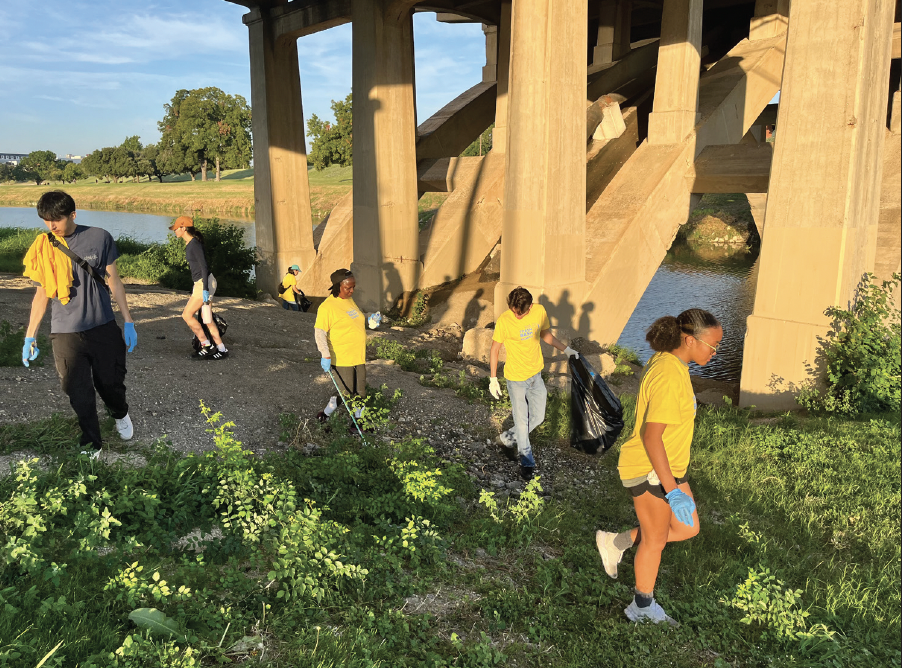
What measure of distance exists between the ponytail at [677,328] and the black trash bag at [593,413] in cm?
177

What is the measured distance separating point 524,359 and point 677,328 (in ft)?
7.55

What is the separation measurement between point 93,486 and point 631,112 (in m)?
15.8

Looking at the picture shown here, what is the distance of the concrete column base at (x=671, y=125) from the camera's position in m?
13.4

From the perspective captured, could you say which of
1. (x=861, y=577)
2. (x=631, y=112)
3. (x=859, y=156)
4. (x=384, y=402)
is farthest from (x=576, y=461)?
(x=631, y=112)

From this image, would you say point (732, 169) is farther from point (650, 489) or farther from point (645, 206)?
point (650, 489)

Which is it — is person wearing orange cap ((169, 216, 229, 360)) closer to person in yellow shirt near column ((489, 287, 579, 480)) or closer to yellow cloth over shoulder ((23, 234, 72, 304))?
yellow cloth over shoulder ((23, 234, 72, 304))

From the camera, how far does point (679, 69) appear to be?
13328 millimetres

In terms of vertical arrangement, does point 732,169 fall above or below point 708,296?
above

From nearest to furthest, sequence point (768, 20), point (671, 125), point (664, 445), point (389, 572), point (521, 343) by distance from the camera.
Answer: point (664, 445) < point (389, 572) < point (521, 343) < point (671, 125) < point (768, 20)

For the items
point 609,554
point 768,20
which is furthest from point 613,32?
point 609,554

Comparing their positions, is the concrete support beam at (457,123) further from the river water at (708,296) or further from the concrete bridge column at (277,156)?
the river water at (708,296)

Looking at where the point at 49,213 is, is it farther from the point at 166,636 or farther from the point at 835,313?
the point at 835,313

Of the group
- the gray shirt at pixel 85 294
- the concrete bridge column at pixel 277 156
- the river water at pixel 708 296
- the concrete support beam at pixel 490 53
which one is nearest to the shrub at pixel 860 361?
the river water at pixel 708 296

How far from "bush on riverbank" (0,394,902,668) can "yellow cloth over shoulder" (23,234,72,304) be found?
48.1 inches
